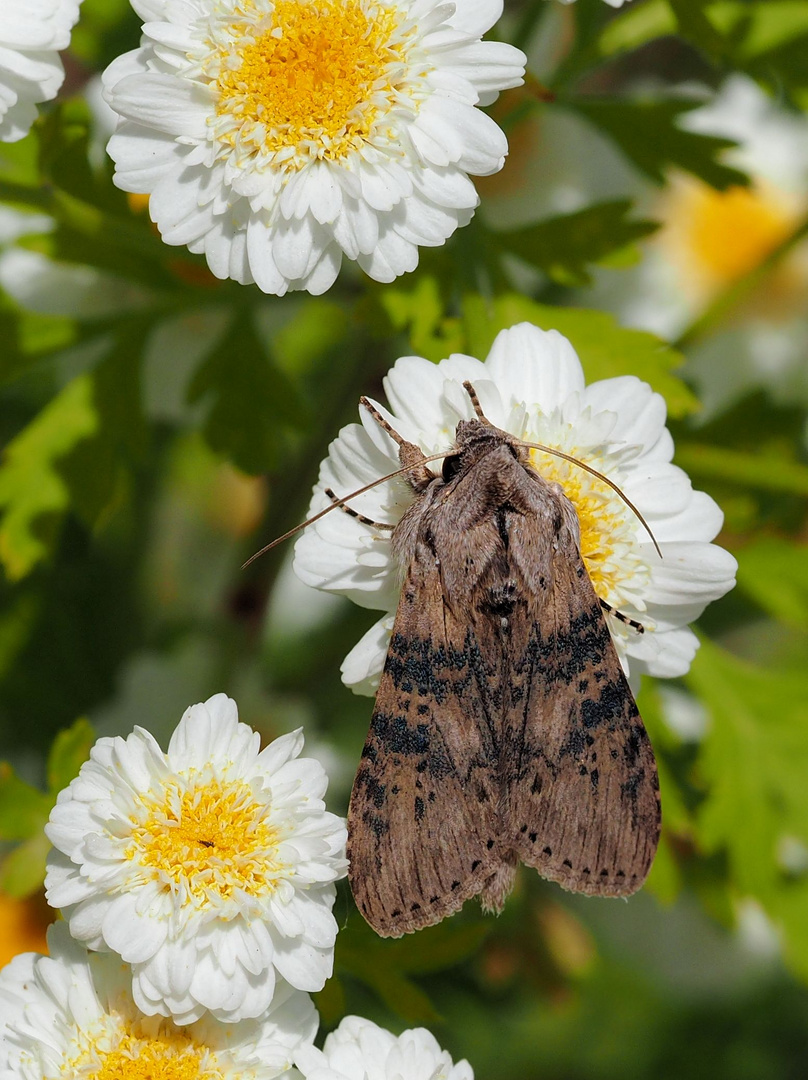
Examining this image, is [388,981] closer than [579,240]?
Yes

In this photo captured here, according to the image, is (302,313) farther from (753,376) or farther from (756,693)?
(756,693)

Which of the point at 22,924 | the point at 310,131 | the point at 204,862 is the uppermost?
the point at 310,131

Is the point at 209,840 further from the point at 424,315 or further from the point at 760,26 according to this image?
the point at 760,26

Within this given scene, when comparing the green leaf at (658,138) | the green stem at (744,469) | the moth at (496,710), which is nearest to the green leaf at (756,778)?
the green stem at (744,469)

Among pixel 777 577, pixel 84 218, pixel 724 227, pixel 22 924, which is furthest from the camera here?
pixel 724 227

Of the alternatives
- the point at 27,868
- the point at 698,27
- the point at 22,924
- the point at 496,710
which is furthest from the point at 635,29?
the point at 22,924

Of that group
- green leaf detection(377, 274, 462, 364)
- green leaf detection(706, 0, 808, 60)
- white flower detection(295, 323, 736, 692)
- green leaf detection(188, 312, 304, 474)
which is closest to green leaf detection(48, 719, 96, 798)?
white flower detection(295, 323, 736, 692)

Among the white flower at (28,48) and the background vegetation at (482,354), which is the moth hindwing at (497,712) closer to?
the background vegetation at (482,354)

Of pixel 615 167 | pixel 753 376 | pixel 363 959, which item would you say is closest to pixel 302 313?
pixel 615 167
